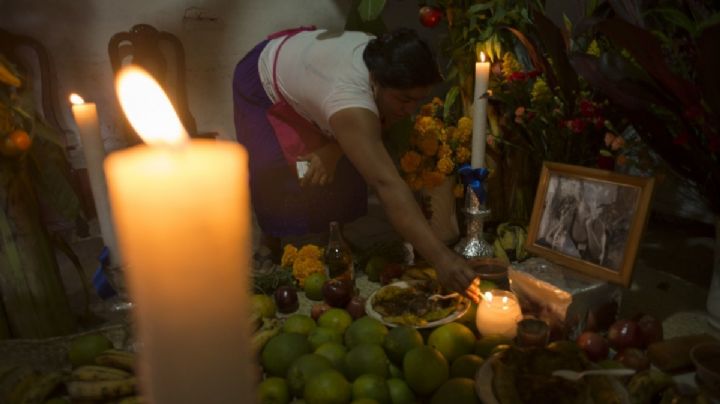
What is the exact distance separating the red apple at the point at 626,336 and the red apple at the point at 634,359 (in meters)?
0.06

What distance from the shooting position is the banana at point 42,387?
36.6 inches

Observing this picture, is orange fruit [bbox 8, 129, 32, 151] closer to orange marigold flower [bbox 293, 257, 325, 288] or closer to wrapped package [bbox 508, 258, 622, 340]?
orange marigold flower [bbox 293, 257, 325, 288]

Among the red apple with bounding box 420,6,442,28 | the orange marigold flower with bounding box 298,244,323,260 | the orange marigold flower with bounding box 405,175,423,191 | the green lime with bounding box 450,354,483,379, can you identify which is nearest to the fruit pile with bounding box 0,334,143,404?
the green lime with bounding box 450,354,483,379

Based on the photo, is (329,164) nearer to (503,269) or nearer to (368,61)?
(368,61)

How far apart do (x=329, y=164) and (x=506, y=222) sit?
71 centimetres

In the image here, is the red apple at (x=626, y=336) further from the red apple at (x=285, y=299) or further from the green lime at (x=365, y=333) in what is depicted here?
the red apple at (x=285, y=299)

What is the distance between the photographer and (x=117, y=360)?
1.01 m

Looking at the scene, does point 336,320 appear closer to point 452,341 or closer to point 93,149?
point 452,341

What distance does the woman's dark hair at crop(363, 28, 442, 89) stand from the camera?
4.45ft

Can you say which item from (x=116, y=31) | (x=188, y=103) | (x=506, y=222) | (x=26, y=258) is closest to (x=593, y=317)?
(x=506, y=222)

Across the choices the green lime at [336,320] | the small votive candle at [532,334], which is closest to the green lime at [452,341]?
the small votive candle at [532,334]

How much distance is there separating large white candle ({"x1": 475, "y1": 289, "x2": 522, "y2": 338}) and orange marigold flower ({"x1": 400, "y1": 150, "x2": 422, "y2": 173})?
2.19 ft

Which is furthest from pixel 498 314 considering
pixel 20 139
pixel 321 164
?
pixel 20 139

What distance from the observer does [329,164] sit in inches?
73.5
